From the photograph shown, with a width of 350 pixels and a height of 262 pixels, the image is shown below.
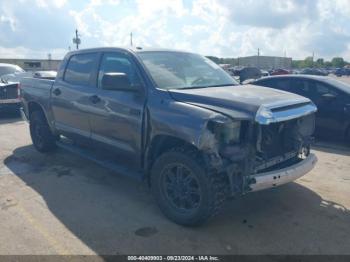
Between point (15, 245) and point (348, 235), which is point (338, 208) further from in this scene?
point (15, 245)

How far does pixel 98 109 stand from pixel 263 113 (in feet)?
7.77

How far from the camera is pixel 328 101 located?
7.95m

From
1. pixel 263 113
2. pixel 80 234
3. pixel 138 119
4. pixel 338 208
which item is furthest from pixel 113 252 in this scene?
pixel 338 208

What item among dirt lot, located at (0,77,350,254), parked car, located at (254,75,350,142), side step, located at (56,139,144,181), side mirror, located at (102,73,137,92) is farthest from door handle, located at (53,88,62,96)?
parked car, located at (254,75,350,142)

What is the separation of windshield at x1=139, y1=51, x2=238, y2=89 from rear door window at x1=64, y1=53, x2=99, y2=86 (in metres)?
0.97

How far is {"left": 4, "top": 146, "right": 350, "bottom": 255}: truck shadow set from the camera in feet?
12.2

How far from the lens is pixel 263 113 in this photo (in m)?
3.76

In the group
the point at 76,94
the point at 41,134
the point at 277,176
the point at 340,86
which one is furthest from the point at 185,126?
the point at 340,86

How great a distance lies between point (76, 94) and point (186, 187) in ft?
8.17

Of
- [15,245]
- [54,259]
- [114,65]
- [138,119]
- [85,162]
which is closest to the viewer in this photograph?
[54,259]

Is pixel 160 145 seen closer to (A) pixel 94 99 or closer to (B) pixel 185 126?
(B) pixel 185 126

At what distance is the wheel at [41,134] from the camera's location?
6883 mm

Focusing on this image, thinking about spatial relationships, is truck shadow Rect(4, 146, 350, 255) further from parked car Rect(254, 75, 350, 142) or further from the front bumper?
parked car Rect(254, 75, 350, 142)

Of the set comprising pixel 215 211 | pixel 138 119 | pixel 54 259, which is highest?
pixel 138 119
